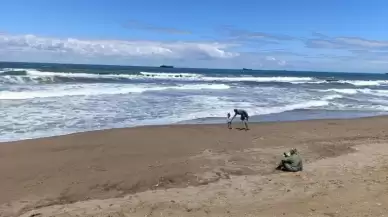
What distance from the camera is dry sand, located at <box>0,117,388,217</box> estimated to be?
632 cm

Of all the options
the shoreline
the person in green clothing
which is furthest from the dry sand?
the shoreline

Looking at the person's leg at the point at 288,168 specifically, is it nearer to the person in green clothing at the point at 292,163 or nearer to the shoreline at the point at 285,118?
the person in green clothing at the point at 292,163

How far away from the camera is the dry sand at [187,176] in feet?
20.7

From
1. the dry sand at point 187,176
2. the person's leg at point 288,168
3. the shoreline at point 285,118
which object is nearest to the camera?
the dry sand at point 187,176

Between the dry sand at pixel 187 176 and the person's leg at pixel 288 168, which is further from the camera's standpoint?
the person's leg at pixel 288 168

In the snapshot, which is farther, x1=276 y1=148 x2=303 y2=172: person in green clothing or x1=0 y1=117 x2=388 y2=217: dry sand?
x1=276 y1=148 x2=303 y2=172: person in green clothing

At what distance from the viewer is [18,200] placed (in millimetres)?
6719

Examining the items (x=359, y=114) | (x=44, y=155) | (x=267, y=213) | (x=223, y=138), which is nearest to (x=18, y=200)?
(x=44, y=155)

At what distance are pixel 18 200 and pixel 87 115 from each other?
382 inches

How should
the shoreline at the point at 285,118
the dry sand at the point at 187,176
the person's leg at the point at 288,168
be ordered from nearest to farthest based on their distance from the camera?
the dry sand at the point at 187,176 < the person's leg at the point at 288,168 < the shoreline at the point at 285,118

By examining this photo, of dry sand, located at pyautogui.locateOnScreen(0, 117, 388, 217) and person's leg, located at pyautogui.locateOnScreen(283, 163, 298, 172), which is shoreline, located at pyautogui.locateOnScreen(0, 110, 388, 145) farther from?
person's leg, located at pyautogui.locateOnScreen(283, 163, 298, 172)

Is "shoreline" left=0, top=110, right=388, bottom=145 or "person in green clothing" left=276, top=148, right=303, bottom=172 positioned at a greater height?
"person in green clothing" left=276, top=148, right=303, bottom=172

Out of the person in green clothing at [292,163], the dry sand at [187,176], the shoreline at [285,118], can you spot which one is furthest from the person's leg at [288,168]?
the shoreline at [285,118]

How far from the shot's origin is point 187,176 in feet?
26.2
